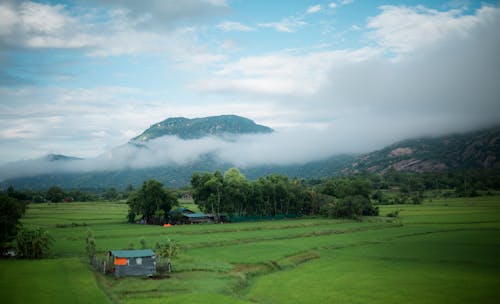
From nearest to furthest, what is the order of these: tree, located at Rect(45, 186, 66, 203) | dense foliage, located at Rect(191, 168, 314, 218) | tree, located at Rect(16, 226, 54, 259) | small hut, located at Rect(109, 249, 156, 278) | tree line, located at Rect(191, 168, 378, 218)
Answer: small hut, located at Rect(109, 249, 156, 278) → tree, located at Rect(16, 226, 54, 259) → tree line, located at Rect(191, 168, 378, 218) → dense foliage, located at Rect(191, 168, 314, 218) → tree, located at Rect(45, 186, 66, 203)

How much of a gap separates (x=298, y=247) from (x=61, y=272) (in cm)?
3109

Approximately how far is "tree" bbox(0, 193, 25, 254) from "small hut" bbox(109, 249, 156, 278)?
1950cm

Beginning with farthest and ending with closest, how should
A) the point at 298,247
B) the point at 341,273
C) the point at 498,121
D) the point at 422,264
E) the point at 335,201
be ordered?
the point at 498,121 → the point at 335,201 → the point at 298,247 → the point at 422,264 → the point at 341,273

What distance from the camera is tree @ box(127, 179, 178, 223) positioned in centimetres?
9206

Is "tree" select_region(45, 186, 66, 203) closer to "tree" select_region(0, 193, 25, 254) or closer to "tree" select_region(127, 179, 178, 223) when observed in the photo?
"tree" select_region(127, 179, 178, 223)

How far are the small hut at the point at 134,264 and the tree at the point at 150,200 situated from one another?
50811 millimetres

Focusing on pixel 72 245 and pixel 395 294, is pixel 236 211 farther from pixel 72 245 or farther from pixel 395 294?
pixel 395 294

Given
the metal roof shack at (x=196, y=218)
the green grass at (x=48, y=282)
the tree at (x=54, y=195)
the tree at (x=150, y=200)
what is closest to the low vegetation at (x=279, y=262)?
the green grass at (x=48, y=282)

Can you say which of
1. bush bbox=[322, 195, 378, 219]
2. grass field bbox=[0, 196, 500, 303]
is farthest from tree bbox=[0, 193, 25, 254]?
bush bbox=[322, 195, 378, 219]

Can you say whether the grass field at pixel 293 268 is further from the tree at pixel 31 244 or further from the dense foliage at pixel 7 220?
the dense foliage at pixel 7 220

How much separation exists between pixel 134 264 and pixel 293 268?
1789cm

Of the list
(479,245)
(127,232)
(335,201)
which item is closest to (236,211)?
(335,201)

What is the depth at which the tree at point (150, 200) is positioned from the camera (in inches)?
3625

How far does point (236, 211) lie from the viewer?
354 feet
